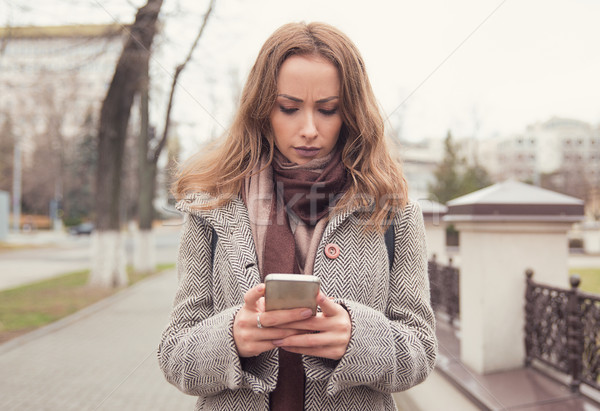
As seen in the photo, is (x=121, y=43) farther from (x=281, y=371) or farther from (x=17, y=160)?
(x=17, y=160)

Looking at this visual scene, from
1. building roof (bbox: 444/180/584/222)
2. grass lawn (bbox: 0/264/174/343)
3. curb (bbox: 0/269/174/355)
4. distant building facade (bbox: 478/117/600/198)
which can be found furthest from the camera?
distant building facade (bbox: 478/117/600/198)

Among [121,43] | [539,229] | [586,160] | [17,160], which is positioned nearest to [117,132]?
[121,43]

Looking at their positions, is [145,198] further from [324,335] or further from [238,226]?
[324,335]

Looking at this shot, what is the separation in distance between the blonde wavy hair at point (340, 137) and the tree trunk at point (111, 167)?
876 cm

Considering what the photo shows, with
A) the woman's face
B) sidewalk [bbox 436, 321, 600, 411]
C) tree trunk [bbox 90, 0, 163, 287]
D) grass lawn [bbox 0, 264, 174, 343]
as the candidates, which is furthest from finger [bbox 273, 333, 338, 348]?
tree trunk [bbox 90, 0, 163, 287]

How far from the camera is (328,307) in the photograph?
1019 mm

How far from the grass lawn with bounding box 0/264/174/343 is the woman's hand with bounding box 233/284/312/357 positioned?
243 inches

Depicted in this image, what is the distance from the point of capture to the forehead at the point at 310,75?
126 centimetres

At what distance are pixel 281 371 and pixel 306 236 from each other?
36 centimetres

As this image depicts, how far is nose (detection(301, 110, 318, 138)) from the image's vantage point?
1271 millimetres

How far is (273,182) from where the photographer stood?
1.35 metres

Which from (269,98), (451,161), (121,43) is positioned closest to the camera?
(269,98)

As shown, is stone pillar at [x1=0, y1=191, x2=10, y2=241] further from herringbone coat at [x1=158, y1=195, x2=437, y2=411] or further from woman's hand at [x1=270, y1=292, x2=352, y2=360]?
woman's hand at [x1=270, y1=292, x2=352, y2=360]

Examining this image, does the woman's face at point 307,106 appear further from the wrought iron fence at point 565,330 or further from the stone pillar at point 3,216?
the stone pillar at point 3,216
